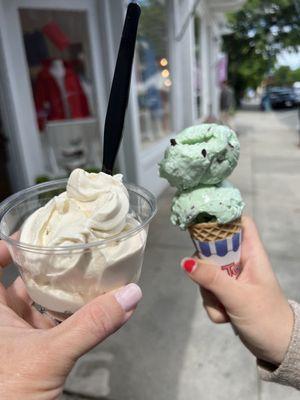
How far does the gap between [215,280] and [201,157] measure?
1.61ft

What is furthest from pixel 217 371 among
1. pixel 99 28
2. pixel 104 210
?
pixel 99 28

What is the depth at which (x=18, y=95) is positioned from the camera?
380 cm

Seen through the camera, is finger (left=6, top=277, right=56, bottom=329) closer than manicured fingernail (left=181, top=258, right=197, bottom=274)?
No

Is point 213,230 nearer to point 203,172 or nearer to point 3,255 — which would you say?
point 203,172

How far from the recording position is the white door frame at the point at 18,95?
3.63 metres

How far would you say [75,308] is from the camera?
48.9 inches

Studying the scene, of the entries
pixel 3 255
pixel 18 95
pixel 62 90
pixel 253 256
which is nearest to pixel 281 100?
pixel 62 90

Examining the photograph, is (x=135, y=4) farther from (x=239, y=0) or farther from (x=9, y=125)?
(x=239, y=0)

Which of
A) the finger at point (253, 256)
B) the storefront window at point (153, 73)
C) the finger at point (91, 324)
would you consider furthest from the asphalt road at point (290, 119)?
the finger at point (91, 324)

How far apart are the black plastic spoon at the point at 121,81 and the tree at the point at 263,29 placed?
11027 millimetres

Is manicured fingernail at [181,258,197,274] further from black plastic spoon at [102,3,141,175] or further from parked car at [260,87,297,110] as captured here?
parked car at [260,87,297,110]

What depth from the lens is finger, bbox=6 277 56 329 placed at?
5.11 feet

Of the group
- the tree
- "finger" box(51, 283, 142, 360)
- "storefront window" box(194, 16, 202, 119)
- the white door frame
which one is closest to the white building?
the white door frame

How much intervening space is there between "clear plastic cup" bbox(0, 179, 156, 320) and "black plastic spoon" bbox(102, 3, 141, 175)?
11.4 inches
